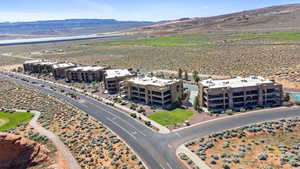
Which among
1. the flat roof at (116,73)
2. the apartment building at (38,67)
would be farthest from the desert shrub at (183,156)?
the apartment building at (38,67)

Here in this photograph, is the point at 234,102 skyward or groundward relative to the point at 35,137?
skyward

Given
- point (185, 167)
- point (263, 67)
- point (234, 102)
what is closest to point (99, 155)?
point (185, 167)

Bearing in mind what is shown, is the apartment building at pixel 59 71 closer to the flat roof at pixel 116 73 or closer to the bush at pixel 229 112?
the flat roof at pixel 116 73

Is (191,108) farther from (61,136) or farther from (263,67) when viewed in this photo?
(263,67)

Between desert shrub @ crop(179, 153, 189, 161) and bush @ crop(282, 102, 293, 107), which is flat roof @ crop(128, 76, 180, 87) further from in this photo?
bush @ crop(282, 102, 293, 107)

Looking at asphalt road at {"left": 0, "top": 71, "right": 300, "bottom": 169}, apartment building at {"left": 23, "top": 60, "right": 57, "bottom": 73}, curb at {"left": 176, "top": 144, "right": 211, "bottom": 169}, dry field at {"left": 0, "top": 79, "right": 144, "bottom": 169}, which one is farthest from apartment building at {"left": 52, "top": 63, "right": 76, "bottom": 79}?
curb at {"left": 176, "top": 144, "right": 211, "bottom": 169}

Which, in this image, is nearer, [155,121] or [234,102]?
[155,121]

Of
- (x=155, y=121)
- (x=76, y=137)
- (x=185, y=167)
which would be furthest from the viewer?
(x=155, y=121)

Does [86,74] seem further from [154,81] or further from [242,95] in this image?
[242,95]
